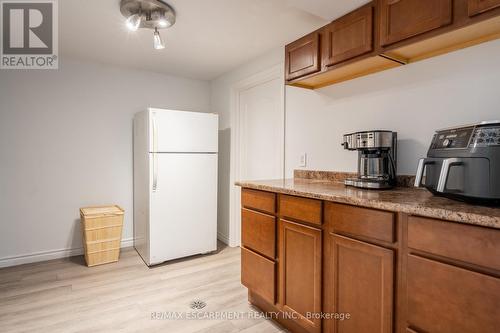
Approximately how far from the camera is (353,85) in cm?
213

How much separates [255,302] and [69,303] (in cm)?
151

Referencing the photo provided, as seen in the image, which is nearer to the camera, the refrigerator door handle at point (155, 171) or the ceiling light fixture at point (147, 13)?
the ceiling light fixture at point (147, 13)

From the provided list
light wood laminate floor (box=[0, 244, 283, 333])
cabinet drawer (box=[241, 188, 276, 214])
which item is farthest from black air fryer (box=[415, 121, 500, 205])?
light wood laminate floor (box=[0, 244, 283, 333])

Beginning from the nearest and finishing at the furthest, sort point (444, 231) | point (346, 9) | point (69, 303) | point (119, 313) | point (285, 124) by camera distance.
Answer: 1. point (444, 231)
2. point (346, 9)
3. point (119, 313)
4. point (69, 303)
5. point (285, 124)

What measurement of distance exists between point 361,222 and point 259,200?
82 centimetres

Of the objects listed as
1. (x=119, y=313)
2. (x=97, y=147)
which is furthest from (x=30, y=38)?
(x=119, y=313)

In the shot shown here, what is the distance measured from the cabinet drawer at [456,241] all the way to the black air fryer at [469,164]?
184 millimetres

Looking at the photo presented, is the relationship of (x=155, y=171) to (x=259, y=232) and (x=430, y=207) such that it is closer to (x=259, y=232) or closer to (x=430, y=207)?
(x=259, y=232)

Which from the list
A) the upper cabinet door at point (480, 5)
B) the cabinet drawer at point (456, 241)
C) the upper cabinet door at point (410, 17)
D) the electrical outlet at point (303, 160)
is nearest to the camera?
the cabinet drawer at point (456, 241)

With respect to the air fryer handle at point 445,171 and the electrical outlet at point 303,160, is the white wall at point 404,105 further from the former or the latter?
the air fryer handle at point 445,171

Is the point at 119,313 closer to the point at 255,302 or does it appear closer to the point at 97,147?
the point at 255,302

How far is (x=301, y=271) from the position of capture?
1.71 meters

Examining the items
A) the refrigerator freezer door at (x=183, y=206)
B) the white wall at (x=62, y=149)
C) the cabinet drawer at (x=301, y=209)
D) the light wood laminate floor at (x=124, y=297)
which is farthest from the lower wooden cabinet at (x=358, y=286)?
the white wall at (x=62, y=149)

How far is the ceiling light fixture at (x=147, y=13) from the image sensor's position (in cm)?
197
